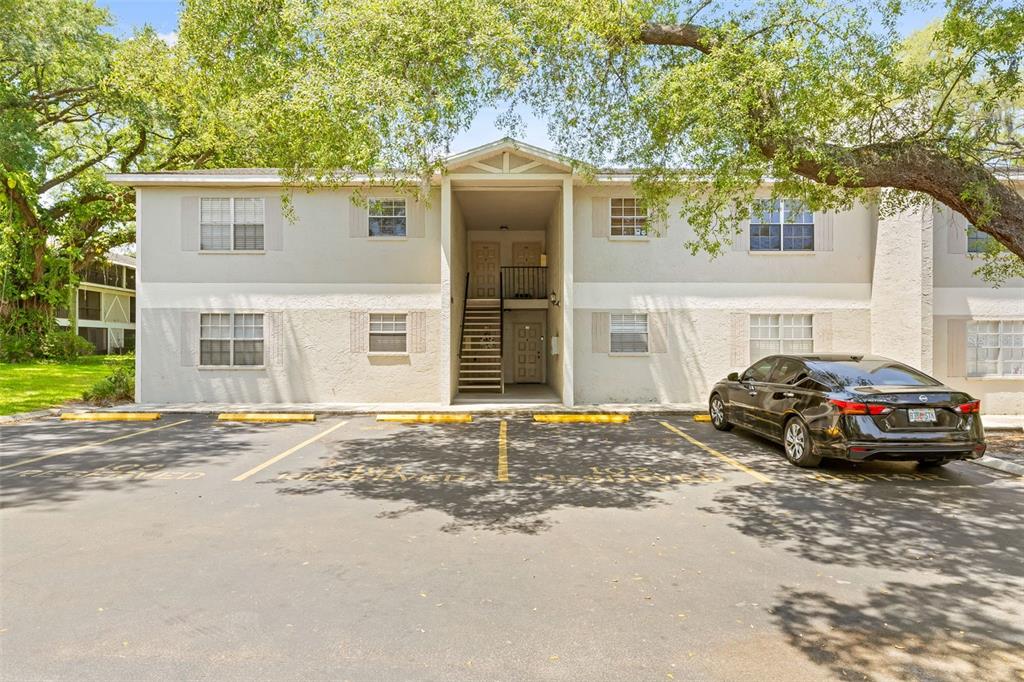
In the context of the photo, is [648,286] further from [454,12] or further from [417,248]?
[454,12]

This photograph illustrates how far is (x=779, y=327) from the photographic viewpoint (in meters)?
14.8

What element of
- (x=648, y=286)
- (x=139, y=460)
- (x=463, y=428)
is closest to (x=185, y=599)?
(x=139, y=460)

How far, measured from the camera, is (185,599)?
383 cm

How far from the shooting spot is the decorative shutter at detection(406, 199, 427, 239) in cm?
1484

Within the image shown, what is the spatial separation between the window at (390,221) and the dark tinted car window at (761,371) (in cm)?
927

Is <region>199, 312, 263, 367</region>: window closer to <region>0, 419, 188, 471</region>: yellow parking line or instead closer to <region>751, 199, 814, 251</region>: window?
<region>0, 419, 188, 471</region>: yellow parking line

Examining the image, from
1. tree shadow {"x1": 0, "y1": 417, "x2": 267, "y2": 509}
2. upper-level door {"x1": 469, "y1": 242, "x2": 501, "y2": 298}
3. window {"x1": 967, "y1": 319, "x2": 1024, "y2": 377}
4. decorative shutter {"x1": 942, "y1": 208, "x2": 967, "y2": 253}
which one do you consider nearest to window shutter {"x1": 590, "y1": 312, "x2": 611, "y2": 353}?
upper-level door {"x1": 469, "y1": 242, "x2": 501, "y2": 298}

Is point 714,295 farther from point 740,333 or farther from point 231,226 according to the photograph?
point 231,226

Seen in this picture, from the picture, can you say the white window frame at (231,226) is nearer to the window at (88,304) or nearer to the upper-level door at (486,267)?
the upper-level door at (486,267)

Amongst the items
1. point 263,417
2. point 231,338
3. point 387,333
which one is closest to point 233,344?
point 231,338

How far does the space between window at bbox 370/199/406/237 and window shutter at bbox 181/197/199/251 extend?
457 cm

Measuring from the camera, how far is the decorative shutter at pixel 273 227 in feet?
48.5

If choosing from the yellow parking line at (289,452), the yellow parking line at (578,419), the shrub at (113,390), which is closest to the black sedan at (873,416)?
the yellow parking line at (578,419)

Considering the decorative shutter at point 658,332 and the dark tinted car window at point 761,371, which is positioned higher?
the decorative shutter at point 658,332
